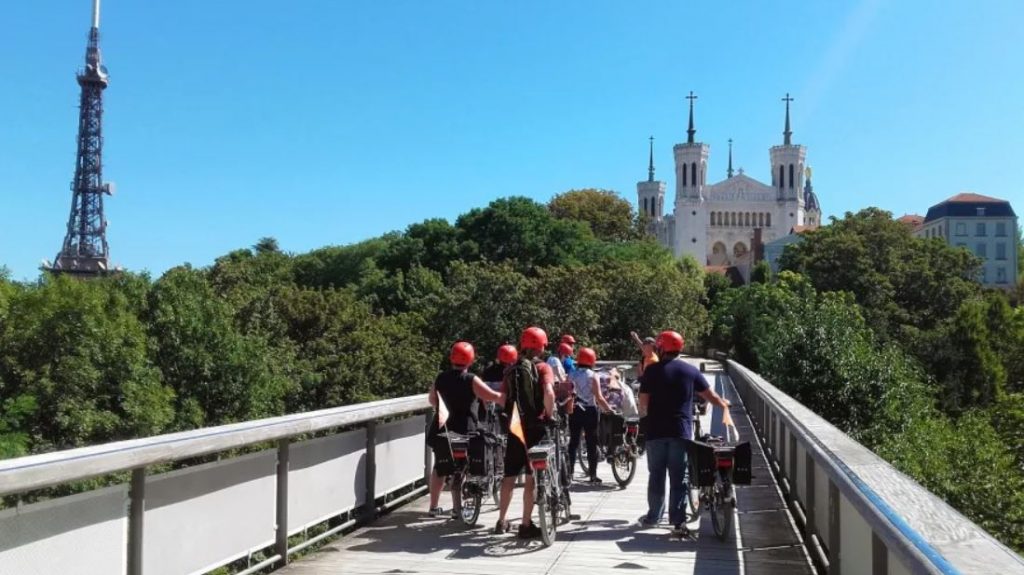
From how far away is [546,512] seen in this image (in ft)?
26.1

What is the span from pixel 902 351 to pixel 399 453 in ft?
150

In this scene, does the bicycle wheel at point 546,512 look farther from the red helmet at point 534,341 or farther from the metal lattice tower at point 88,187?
the metal lattice tower at point 88,187

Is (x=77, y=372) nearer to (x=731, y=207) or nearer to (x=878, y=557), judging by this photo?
(x=878, y=557)

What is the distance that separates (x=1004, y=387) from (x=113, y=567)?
62885mm

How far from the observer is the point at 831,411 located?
2956cm

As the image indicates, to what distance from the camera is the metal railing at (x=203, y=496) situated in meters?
4.48

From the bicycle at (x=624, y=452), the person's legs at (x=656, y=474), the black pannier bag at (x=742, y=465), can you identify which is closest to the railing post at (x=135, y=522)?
the person's legs at (x=656, y=474)

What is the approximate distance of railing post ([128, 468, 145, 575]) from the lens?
5.25 m

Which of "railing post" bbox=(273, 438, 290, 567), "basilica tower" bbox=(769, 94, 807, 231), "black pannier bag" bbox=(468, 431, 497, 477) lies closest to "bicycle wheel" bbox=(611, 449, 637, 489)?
"black pannier bag" bbox=(468, 431, 497, 477)

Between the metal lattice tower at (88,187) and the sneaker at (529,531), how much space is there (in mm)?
133658

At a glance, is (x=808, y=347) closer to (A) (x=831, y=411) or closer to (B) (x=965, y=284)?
(A) (x=831, y=411)

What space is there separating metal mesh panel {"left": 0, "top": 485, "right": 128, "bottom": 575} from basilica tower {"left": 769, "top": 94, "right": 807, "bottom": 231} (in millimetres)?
160942

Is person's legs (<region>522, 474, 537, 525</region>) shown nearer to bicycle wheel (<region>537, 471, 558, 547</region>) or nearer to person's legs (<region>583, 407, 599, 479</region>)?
bicycle wheel (<region>537, 471, 558, 547</region>)

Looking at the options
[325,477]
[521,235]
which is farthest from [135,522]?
[521,235]
